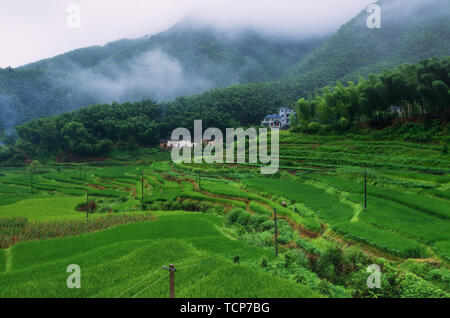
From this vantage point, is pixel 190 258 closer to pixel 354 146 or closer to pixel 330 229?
pixel 330 229

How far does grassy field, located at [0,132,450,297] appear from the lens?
7.85 m

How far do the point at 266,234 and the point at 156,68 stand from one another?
430 feet

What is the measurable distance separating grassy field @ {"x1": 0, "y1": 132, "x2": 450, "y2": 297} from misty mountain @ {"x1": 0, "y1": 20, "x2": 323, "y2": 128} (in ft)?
276

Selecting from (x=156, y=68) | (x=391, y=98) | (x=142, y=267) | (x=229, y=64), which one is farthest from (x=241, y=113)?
(x=156, y=68)

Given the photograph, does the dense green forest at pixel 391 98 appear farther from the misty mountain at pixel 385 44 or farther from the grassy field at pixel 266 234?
the misty mountain at pixel 385 44

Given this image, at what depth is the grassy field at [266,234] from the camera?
7.85 m

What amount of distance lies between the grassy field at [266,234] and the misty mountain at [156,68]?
8405cm

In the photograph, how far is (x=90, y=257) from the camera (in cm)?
998

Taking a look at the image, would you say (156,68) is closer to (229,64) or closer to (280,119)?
(229,64)

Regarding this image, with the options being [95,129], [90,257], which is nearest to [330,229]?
[90,257]

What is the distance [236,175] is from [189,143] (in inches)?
1347

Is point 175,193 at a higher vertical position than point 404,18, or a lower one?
lower

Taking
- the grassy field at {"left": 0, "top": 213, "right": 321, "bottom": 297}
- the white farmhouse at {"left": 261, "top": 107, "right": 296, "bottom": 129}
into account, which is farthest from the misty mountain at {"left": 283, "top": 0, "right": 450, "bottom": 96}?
the grassy field at {"left": 0, "top": 213, "right": 321, "bottom": 297}

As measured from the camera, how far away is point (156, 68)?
133125 millimetres
